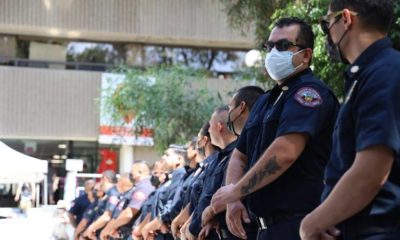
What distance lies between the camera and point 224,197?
3992mm

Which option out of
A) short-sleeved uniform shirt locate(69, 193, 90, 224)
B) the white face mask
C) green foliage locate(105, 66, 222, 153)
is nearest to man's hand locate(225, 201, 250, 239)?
the white face mask

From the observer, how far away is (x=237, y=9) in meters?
13.7

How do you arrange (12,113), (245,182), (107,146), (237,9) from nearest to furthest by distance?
1. (245,182)
2. (237,9)
3. (12,113)
4. (107,146)

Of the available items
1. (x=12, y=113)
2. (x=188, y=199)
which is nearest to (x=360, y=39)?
(x=188, y=199)

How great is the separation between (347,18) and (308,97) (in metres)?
0.84

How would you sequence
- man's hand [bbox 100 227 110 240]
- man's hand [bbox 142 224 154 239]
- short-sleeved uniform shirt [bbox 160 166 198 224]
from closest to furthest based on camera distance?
short-sleeved uniform shirt [bbox 160 166 198 224] < man's hand [bbox 142 224 154 239] < man's hand [bbox 100 227 110 240]

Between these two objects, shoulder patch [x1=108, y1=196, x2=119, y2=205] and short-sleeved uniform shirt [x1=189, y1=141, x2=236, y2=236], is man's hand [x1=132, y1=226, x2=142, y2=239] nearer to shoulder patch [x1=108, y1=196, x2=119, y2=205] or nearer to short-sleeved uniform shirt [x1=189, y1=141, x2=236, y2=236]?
shoulder patch [x1=108, y1=196, x2=119, y2=205]

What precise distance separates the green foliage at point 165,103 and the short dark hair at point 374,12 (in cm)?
1462

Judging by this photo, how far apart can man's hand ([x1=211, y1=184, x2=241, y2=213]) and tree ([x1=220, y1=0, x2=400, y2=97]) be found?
2617 mm

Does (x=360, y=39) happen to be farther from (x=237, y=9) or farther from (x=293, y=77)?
(x=237, y=9)

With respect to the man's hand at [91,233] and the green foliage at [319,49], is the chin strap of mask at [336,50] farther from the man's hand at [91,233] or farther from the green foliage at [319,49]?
the man's hand at [91,233]

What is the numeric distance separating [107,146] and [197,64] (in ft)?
15.2

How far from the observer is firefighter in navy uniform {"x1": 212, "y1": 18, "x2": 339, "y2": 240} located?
11.5 ft

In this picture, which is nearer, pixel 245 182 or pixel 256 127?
pixel 245 182
